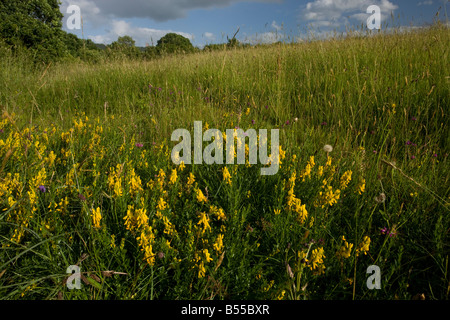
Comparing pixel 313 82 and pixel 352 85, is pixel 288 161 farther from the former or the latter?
pixel 313 82

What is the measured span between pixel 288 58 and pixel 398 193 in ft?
13.0

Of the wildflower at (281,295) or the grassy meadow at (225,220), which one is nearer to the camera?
the wildflower at (281,295)

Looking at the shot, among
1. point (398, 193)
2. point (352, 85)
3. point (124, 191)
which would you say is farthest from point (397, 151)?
point (124, 191)

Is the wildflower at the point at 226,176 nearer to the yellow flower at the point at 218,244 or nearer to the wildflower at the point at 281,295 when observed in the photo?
the yellow flower at the point at 218,244

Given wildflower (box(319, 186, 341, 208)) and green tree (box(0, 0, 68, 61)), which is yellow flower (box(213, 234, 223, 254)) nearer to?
wildflower (box(319, 186, 341, 208))

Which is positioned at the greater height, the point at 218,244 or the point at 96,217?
the point at 96,217

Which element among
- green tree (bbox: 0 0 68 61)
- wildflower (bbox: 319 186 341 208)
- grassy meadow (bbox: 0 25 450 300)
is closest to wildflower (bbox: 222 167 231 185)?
grassy meadow (bbox: 0 25 450 300)

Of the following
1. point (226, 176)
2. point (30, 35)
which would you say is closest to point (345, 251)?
point (226, 176)

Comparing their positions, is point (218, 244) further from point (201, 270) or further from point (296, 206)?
point (296, 206)

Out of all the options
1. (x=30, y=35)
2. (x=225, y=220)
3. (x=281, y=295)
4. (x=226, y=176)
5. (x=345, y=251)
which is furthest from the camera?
(x=30, y=35)

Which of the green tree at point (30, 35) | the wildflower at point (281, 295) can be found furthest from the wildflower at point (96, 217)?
the green tree at point (30, 35)

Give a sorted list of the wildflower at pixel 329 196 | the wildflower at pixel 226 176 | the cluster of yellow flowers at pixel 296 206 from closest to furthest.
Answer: the cluster of yellow flowers at pixel 296 206 → the wildflower at pixel 329 196 → the wildflower at pixel 226 176

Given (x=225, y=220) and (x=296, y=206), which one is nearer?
(x=296, y=206)

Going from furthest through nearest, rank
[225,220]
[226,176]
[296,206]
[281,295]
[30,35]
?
[30,35], [226,176], [225,220], [296,206], [281,295]
